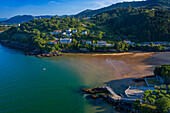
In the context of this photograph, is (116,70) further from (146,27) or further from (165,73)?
(146,27)

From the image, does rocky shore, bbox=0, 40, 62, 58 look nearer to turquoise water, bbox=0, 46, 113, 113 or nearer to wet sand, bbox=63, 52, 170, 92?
turquoise water, bbox=0, 46, 113, 113

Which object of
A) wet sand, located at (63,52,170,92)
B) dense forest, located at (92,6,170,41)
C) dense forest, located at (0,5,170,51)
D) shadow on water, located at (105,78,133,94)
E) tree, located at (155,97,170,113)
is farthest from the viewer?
dense forest, located at (92,6,170,41)

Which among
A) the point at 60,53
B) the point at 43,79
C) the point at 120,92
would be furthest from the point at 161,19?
the point at 43,79

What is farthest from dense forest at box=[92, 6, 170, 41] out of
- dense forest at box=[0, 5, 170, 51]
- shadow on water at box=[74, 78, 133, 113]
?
shadow on water at box=[74, 78, 133, 113]

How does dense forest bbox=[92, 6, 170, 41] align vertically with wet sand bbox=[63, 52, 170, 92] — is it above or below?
above

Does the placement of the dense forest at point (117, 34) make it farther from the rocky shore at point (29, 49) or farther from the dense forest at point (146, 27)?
the rocky shore at point (29, 49)

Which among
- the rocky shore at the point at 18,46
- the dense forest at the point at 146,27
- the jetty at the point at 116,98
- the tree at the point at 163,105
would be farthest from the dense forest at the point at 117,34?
the tree at the point at 163,105

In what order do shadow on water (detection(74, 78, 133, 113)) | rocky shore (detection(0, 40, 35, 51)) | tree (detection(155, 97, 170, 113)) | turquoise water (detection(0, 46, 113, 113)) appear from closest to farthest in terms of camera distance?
tree (detection(155, 97, 170, 113))
shadow on water (detection(74, 78, 133, 113))
turquoise water (detection(0, 46, 113, 113))
rocky shore (detection(0, 40, 35, 51))

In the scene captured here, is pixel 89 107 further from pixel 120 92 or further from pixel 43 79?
pixel 43 79

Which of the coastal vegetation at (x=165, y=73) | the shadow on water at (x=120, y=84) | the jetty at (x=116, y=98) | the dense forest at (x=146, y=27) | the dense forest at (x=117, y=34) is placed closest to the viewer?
the jetty at (x=116, y=98)
